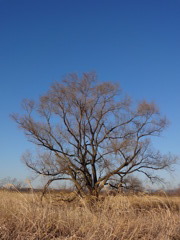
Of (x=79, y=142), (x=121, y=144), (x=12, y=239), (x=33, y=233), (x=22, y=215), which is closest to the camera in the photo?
(x=12, y=239)

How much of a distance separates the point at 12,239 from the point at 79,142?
1591cm

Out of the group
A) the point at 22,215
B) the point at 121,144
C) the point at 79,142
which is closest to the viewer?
the point at 22,215

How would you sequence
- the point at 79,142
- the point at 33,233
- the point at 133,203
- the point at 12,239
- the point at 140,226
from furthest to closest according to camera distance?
the point at 79,142
the point at 133,203
the point at 140,226
the point at 33,233
the point at 12,239

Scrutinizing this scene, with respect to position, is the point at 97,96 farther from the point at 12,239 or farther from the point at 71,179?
the point at 12,239

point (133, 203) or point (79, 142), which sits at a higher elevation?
point (79, 142)

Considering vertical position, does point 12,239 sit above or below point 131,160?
below

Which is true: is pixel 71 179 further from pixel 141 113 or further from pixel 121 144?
pixel 141 113

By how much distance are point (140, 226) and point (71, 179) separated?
14.5m

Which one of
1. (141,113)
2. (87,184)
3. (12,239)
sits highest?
(141,113)

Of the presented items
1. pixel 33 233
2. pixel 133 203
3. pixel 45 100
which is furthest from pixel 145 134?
pixel 33 233

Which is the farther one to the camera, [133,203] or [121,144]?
[121,144]

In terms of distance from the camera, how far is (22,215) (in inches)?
171

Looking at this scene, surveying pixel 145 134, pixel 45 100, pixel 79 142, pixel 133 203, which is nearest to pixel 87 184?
pixel 79 142

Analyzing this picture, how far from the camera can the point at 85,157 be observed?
64.3 feet
